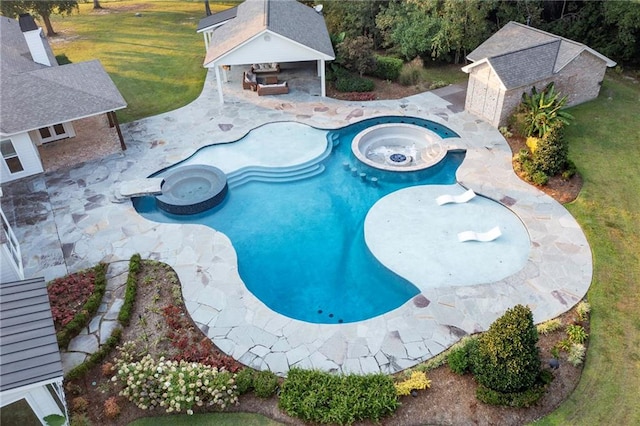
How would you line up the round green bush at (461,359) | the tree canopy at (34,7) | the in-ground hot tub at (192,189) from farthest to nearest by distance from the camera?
the tree canopy at (34,7), the in-ground hot tub at (192,189), the round green bush at (461,359)

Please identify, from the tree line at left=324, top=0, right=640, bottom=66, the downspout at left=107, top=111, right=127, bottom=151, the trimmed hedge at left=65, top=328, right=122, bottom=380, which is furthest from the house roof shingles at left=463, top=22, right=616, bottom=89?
the trimmed hedge at left=65, top=328, right=122, bottom=380

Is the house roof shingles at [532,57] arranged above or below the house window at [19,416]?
above

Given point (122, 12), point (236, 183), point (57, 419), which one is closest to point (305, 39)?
point (236, 183)

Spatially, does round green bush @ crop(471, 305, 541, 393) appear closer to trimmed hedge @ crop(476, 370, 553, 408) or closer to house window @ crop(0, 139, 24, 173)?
trimmed hedge @ crop(476, 370, 553, 408)

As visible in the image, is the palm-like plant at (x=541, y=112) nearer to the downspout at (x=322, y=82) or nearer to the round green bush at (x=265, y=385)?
the downspout at (x=322, y=82)

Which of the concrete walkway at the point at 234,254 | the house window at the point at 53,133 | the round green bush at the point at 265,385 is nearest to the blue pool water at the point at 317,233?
the concrete walkway at the point at 234,254

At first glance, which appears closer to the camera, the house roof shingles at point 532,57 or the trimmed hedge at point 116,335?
the trimmed hedge at point 116,335

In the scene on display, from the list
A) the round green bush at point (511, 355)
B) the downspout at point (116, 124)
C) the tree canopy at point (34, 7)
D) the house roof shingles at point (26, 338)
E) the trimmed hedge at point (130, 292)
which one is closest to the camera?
the house roof shingles at point (26, 338)
